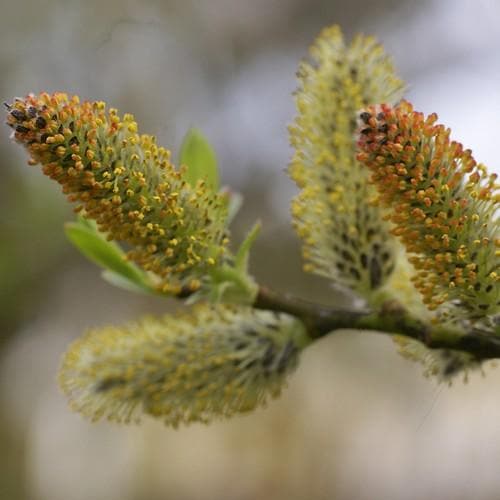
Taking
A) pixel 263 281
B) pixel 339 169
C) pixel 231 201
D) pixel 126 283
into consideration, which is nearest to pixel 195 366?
pixel 126 283

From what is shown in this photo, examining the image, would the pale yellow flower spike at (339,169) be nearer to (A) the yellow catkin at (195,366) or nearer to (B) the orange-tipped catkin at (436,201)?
(A) the yellow catkin at (195,366)

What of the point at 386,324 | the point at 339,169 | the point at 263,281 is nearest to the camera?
the point at 386,324

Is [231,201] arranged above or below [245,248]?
above

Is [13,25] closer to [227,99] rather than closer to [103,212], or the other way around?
[227,99]

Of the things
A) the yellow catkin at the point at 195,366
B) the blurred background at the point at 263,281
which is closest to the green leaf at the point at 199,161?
the yellow catkin at the point at 195,366

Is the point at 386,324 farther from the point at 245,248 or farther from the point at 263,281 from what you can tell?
the point at 263,281

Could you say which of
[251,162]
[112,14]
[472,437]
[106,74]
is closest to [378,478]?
[472,437]
